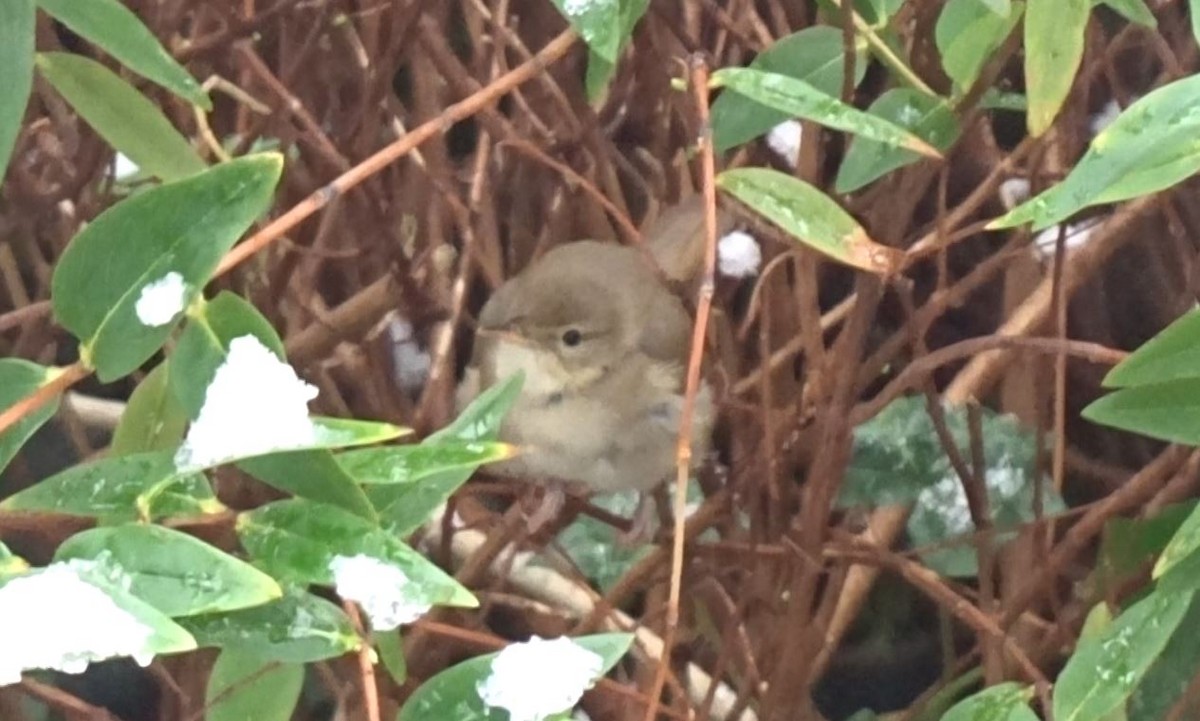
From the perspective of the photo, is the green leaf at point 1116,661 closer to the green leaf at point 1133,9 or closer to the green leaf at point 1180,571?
the green leaf at point 1180,571

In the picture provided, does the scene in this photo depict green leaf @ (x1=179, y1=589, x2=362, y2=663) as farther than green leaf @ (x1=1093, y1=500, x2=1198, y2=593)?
No

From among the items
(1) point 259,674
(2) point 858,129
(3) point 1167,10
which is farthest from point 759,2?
(1) point 259,674

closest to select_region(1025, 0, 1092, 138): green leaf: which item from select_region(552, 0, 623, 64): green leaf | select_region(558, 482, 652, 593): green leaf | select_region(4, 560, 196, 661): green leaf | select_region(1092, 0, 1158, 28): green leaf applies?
select_region(1092, 0, 1158, 28): green leaf

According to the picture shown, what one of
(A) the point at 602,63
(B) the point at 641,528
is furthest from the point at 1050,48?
(B) the point at 641,528

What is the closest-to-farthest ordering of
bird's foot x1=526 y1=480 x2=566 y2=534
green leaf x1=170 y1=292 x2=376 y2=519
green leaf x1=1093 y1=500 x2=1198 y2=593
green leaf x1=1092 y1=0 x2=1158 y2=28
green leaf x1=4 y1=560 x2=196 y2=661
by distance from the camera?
green leaf x1=4 y1=560 x2=196 y2=661
green leaf x1=170 y1=292 x2=376 y2=519
green leaf x1=1092 y1=0 x2=1158 y2=28
green leaf x1=1093 y1=500 x2=1198 y2=593
bird's foot x1=526 y1=480 x2=566 y2=534

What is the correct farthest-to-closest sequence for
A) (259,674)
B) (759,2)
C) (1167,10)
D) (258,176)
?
1. (759,2)
2. (1167,10)
3. (259,674)
4. (258,176)

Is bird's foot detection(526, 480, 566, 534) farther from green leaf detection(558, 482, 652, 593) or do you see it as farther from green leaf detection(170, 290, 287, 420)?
green leaf detection(170, 290, 287, 420)

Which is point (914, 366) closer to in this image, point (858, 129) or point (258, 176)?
point (858, 129)
